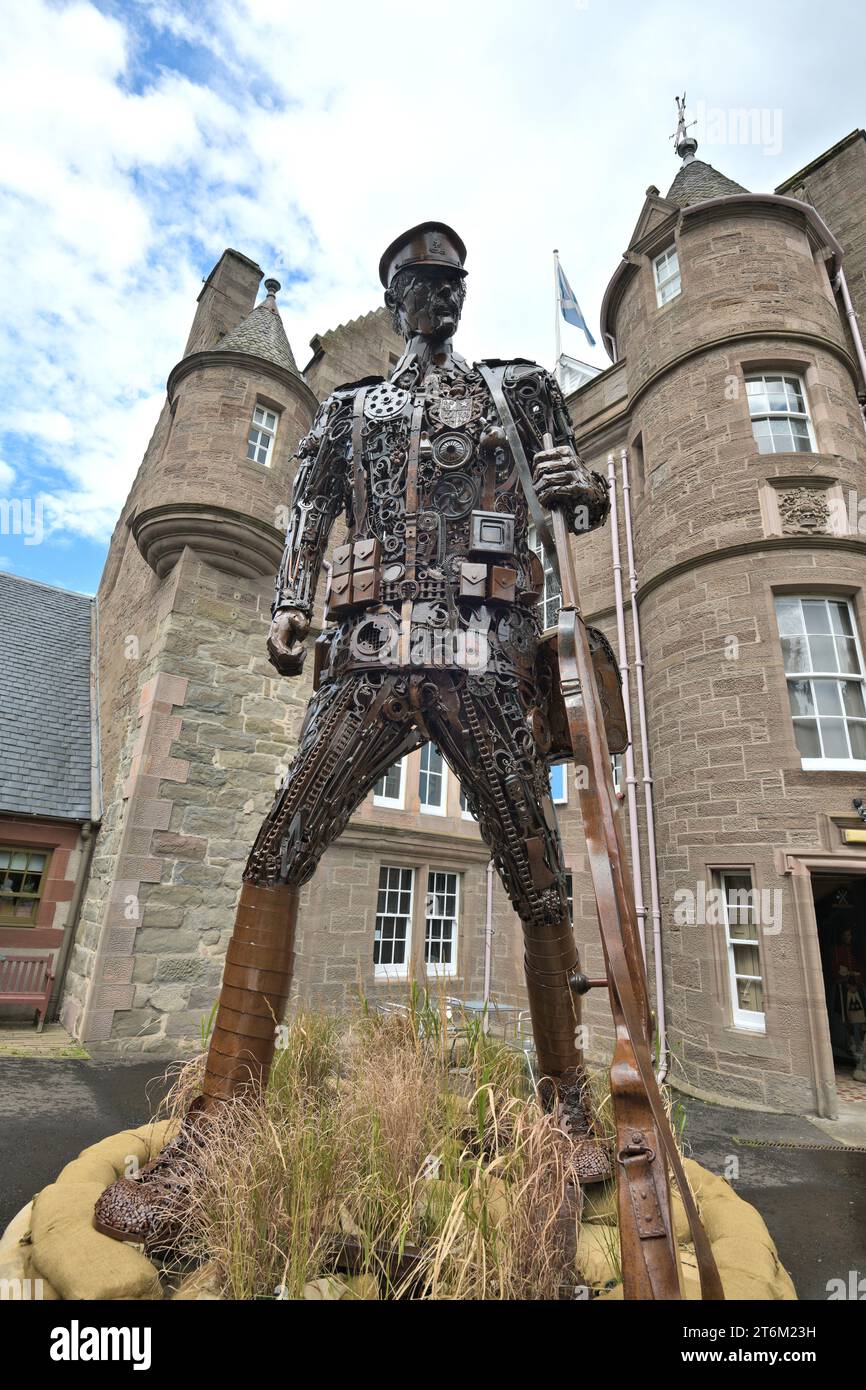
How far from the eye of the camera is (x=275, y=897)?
7.71 feet

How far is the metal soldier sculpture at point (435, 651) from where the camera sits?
2.34 m

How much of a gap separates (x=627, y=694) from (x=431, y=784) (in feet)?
11.1

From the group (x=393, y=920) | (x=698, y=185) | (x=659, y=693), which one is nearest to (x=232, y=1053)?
(x=659, y=693)

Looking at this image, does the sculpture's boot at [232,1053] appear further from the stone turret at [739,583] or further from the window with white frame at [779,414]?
the window with white frame at [779,414]

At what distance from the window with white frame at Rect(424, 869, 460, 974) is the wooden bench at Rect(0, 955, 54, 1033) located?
463cm

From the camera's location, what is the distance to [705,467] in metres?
8.07

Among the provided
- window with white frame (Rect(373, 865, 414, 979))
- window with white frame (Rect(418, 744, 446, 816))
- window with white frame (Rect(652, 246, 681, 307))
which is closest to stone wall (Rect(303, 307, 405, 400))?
window with white frame (Rect(652, 246, 681, 307))

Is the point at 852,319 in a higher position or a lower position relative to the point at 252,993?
higher

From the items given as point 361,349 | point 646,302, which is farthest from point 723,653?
point 361,349

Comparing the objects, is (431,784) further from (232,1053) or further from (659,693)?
(232,1053)

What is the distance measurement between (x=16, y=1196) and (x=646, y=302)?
10953mm

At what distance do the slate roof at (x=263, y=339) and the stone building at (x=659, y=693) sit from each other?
0.06 meters
